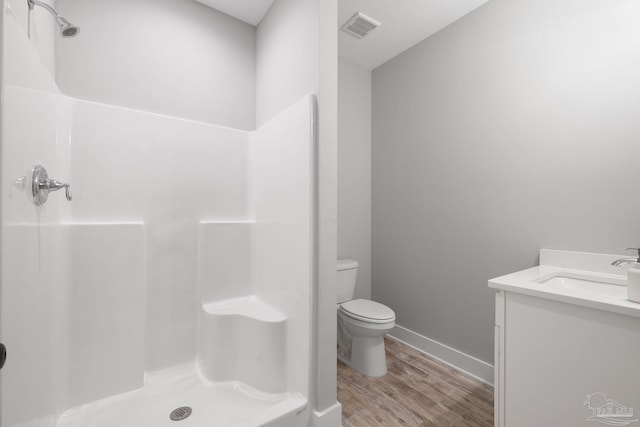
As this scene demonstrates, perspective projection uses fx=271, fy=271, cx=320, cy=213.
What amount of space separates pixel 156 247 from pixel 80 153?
63cm

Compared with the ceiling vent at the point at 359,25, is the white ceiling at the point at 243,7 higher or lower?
lower

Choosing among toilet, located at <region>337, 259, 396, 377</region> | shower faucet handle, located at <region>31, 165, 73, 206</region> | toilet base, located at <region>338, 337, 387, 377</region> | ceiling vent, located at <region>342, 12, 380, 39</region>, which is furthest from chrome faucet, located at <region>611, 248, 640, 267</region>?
shower faucet handle, located at <region>31, 165, 73, 206</region>

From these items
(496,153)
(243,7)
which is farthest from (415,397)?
(243,7)

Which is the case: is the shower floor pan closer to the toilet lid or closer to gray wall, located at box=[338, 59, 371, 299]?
the toilet lid

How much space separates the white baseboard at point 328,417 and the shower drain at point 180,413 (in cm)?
65

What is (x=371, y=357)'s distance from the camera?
1950mm

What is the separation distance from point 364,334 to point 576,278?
1.26 meters

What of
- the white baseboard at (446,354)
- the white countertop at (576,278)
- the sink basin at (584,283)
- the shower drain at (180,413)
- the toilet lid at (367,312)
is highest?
the white countertop at (576,278)

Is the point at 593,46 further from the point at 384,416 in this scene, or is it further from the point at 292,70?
the point at 384,416

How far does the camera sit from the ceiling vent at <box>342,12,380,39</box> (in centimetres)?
206

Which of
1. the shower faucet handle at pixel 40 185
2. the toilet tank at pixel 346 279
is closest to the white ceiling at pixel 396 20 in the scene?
the toilet tank at pixel 346 279

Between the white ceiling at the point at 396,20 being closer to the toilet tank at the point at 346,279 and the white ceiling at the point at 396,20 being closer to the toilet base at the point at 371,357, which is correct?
the toilet tank at the point at 346,279

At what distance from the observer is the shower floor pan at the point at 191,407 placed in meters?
1.31

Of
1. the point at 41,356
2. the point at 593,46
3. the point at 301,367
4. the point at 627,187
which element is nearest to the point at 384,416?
the point at 301,367
